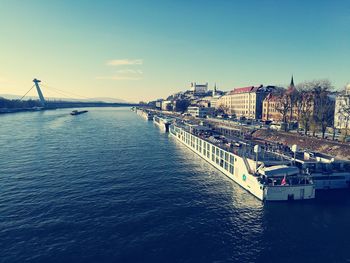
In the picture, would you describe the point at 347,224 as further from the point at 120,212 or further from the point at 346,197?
the point at 120,212

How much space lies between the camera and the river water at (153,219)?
2981cm

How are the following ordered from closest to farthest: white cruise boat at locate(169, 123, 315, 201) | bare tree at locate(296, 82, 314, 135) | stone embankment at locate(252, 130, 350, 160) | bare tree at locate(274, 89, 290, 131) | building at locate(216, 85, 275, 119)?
white cruise boat at locate(169, 123, 315, 201)
stone embankment at locate(252, 130, 350, 160)
bare tree at locate(296, 82, 314, 135)
bare tree at locate(274, 89, 290, 131)
building at locate(216, 85, 275, 119)

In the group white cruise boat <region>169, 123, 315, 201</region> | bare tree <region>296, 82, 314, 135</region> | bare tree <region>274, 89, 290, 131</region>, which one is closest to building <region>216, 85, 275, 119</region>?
bare tree <region>274, 89, 290, 131</region>

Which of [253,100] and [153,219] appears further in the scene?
[253,100]

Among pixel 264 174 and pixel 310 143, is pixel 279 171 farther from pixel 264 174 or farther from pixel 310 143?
pixel 310 143

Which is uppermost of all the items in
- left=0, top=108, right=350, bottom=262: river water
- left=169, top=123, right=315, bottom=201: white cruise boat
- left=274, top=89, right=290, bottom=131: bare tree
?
left=274, top=89, right=290, bottom=131: bare tree

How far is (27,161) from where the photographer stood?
69000mm

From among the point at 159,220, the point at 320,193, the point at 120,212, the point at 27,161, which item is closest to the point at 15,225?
the point at 120,212

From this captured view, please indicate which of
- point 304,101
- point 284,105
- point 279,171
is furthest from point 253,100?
point 279,171

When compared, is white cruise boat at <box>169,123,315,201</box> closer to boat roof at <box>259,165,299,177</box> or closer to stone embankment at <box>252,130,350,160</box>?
boat roof at <box>259,165,299,177</box>

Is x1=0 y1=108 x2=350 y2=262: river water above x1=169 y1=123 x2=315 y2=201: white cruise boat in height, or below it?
below

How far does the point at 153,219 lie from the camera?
37.6m

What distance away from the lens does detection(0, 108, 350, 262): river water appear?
29812mm

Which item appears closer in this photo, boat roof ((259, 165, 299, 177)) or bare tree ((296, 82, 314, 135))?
boat roof ((259, 165, 299, 177))
